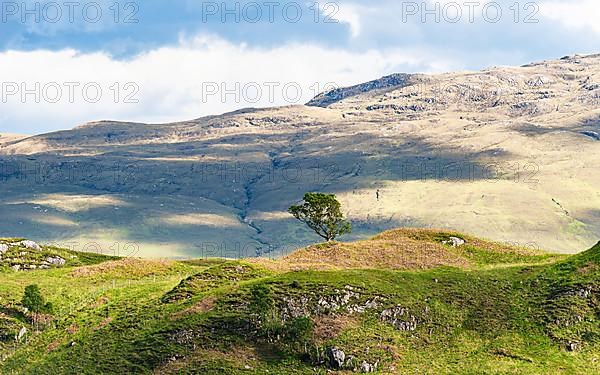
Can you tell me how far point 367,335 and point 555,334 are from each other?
58.9 ft

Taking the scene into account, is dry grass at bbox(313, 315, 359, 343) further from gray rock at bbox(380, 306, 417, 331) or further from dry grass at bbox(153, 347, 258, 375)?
dry grass at bbox(153, 347, 258, 375)

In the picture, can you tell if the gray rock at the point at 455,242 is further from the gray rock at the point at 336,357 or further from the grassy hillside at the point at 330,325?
the gray rock at the point at 336,357

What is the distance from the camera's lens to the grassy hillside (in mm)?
57469

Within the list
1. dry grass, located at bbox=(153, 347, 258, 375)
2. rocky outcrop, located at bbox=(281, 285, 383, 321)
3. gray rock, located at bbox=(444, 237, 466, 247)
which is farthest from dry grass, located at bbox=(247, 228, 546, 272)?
dry grass, located at bbox=(153, 347, 258, 375)

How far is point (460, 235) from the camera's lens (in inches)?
3979

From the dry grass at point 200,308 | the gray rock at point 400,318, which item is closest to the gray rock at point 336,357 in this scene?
the gray rock at point 400,318

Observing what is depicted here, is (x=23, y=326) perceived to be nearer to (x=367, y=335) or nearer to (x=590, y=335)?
(x=367, y=335)

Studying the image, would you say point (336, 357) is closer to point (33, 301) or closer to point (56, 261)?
point (33, 301)

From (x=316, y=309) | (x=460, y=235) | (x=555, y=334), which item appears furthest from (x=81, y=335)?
(x=460, y=235)

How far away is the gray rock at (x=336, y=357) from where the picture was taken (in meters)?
56.6

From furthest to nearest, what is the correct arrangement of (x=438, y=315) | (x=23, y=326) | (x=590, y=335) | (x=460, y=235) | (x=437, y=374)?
(x=460, y=235), (x=23, y=326), (x=438, y=315), (x=590, y=335), (x=437, y=374)

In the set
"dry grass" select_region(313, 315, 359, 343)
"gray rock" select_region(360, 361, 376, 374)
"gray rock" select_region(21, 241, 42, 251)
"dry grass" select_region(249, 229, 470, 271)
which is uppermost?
"dry grass" select_region(249, 229, 470, 271)

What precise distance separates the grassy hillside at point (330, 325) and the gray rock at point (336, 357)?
0.32 feet

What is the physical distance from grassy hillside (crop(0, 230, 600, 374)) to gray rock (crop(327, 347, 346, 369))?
10 cm
